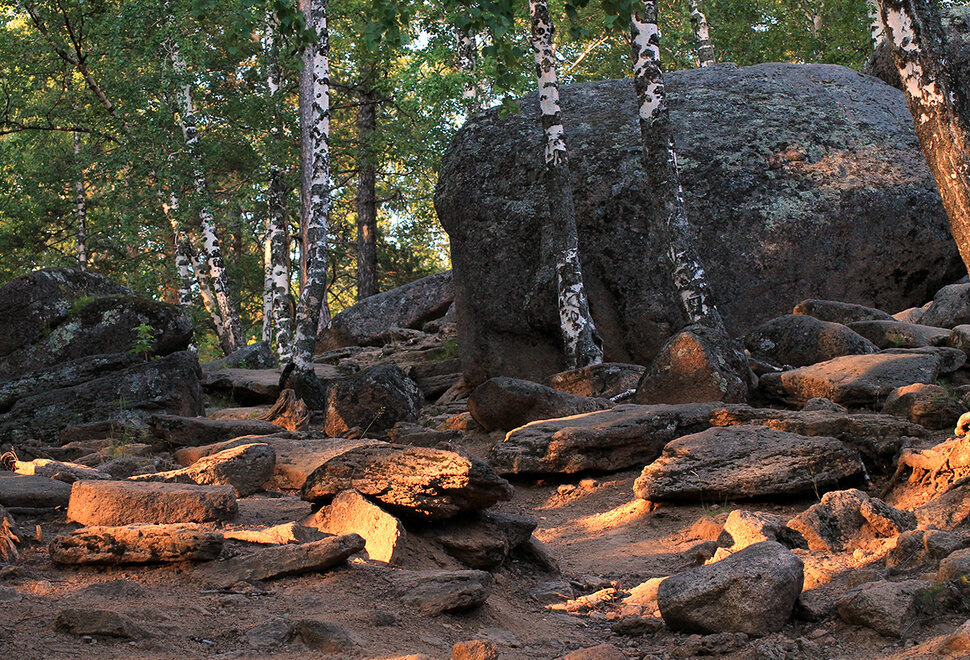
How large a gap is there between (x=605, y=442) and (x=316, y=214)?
8721mm

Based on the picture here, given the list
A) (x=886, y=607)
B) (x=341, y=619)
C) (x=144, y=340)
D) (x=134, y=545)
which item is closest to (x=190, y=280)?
(x=144, y=340)

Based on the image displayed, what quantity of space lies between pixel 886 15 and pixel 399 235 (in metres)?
23.6

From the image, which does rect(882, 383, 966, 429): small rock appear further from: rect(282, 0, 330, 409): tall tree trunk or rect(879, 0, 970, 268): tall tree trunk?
rect(282, 0, 330, 409): tall tree trunk

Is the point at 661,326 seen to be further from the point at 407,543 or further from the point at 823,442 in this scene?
the point at 407,543

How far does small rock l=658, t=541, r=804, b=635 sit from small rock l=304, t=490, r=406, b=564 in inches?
60.6

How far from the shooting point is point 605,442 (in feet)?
25.5

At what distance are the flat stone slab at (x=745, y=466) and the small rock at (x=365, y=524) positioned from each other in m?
2.35

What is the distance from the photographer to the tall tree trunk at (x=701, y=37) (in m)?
21.7

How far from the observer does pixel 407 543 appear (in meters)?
5.13

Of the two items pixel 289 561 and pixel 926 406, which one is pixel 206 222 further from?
pixel 289 561

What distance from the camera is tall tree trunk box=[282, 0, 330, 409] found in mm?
13852

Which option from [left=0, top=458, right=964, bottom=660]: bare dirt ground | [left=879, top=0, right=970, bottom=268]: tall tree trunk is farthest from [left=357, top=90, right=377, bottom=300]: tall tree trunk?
[left=0, top=458, right=964, bottom=660]: bare dirt ground

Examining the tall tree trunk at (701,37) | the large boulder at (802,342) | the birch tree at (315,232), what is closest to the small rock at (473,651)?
the large boulder at (802,342)

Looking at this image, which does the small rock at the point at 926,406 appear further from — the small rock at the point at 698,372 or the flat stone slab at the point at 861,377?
the small rock at the point at 698,372
